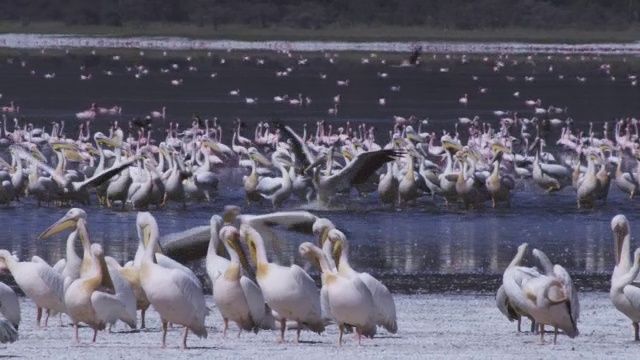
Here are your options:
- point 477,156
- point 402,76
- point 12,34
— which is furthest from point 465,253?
point 12,34

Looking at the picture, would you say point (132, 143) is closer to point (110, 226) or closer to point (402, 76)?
point (110, 226)

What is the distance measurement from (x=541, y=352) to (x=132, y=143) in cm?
1518

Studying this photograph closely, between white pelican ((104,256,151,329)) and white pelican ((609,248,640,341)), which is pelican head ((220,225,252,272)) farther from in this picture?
white pelican ((609,248,640,341))

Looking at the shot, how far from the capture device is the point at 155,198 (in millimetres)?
18281

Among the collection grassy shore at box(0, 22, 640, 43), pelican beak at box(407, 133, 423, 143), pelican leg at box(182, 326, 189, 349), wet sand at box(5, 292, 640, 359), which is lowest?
wet sand at box(5, 292, 640, 359)

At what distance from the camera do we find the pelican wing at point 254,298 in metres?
9.58

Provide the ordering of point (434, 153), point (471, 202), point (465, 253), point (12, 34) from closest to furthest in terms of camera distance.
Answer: point (465, 253), point (471, 202), point (434, 153), point (12, 34)

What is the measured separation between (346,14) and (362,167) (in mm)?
54435

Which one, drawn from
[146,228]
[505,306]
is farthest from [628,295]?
[146,228]

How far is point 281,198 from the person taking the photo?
1872 centimetres

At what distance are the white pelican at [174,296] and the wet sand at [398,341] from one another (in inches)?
6.1

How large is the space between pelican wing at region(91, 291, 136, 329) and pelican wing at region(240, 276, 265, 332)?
65 cm

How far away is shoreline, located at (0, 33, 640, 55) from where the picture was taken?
Answer: 61406mm

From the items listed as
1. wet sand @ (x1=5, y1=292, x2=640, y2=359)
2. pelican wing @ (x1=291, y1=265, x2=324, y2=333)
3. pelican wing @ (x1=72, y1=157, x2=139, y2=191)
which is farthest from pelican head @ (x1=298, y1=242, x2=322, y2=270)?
pelican wing @ (x1=72, y1=157, x2=139, y2=191)
